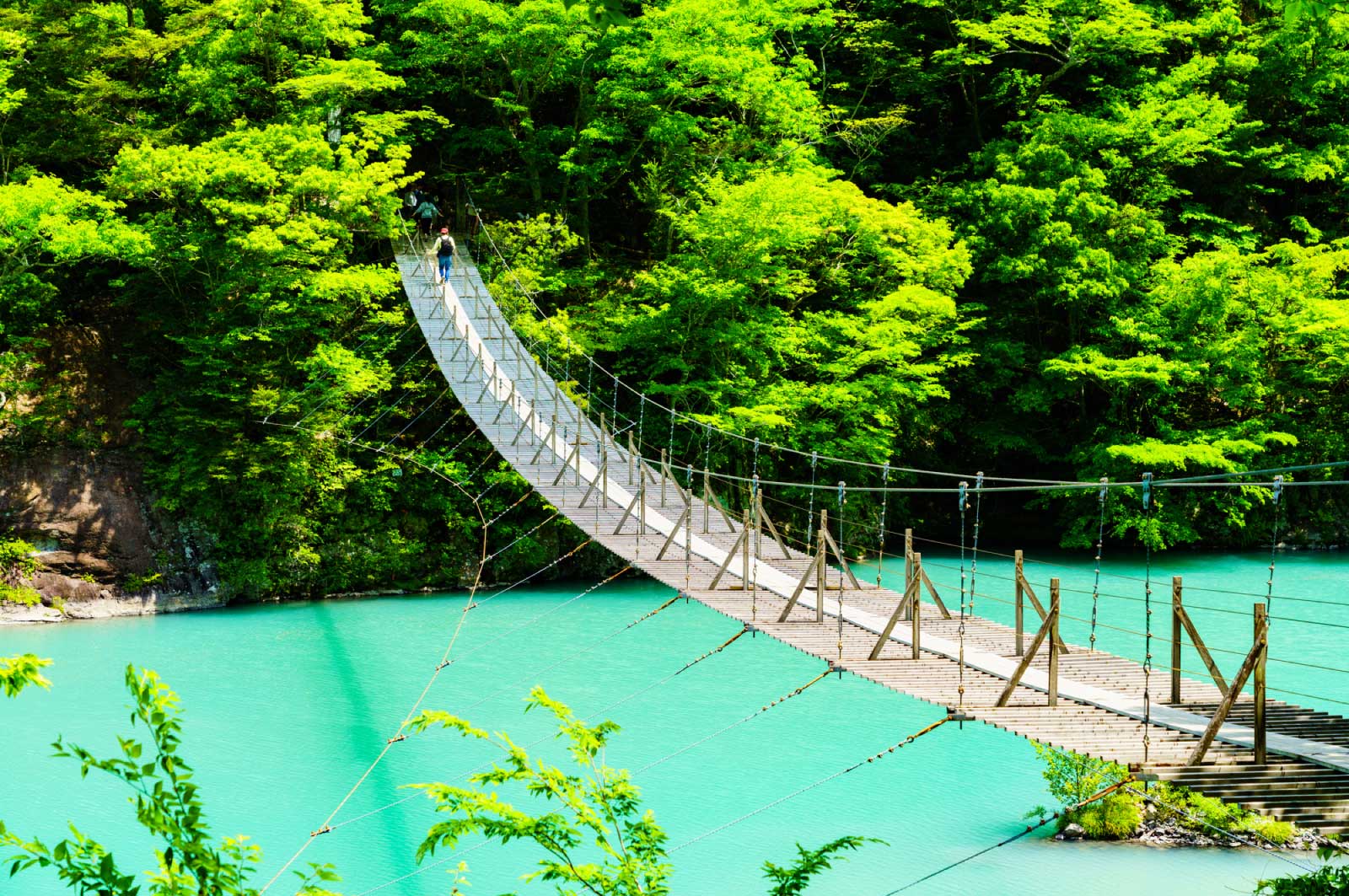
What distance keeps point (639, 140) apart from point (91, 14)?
6.03 metres

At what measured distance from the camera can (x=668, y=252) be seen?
46.8 ft

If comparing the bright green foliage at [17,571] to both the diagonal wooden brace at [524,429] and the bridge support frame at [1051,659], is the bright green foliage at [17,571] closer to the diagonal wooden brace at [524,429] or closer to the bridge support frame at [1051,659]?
the diagonal wooden brace at [524,429]

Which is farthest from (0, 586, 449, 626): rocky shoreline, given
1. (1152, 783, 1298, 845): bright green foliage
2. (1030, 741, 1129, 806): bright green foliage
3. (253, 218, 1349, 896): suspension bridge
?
(1152, 783, 1298, 845): bright green foliage

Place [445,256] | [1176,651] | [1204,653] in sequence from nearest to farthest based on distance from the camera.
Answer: [1204,653]
[1176,651]
[445,256]

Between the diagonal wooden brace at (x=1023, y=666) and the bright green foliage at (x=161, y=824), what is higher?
the bright green foliage at (x=161, y=824)

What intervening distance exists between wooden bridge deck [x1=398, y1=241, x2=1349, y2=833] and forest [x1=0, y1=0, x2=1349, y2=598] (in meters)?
2.76

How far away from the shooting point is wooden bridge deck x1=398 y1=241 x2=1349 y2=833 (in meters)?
3.79

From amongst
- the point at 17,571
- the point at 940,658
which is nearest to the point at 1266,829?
the point at 940,658

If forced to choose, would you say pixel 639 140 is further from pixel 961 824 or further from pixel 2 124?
pixel 961 824

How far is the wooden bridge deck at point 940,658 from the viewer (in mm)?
3793

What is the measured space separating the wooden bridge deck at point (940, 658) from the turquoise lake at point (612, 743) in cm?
40

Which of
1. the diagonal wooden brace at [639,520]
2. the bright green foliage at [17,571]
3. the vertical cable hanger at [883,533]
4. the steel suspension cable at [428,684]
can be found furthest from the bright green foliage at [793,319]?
the bright green foliage at [17,571]

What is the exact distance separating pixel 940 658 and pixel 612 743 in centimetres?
380

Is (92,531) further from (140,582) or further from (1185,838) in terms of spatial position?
(1185,838)
